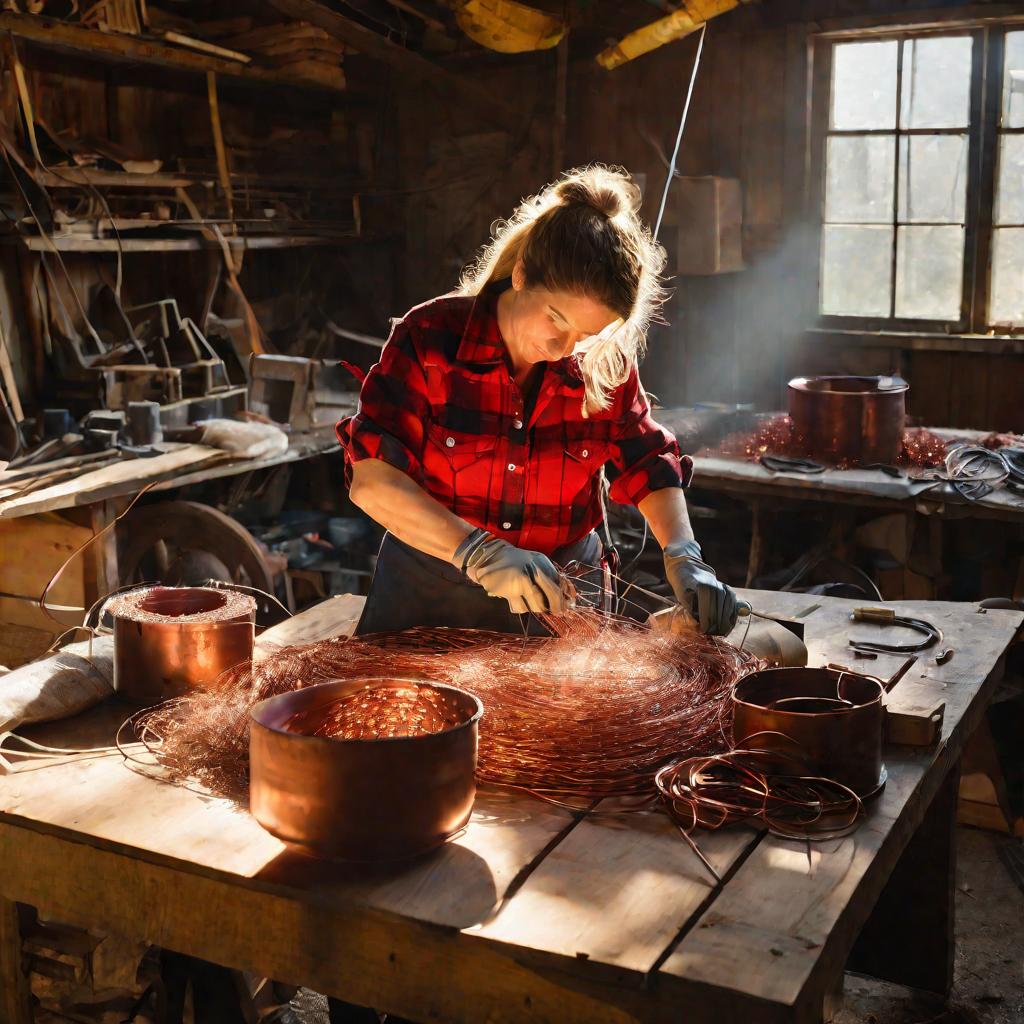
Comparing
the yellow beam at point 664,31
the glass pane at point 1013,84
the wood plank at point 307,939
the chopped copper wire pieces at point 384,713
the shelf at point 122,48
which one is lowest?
the wood plank at point 307,939

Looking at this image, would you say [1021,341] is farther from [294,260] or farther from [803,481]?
[294,260]

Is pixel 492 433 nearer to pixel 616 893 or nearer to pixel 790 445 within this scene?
pixel 616 893

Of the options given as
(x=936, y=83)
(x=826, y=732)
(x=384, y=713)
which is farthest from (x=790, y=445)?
(x=384, y=713)

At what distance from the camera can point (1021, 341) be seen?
6059mm

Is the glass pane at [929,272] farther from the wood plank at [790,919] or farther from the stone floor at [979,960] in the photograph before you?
the wood plank at [790,919]

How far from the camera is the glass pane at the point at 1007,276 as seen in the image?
6.16 meters

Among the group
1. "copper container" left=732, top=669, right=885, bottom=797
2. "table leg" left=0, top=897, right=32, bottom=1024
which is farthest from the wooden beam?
"copper container" left=732, top=669, right=885, bottom=797

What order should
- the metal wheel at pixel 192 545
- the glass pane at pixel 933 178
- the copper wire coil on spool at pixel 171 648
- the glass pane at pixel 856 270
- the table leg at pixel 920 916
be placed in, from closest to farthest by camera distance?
1. the copper wire coil on spool at pixel 171 648
2. the table leg at pixel 920 916
3. the metal wheel at pixel 192 545
4. the glass pane at pixel 933 178
5. the glass pane at pixel 856 270

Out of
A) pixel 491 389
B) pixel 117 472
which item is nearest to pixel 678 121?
pixel 117 472

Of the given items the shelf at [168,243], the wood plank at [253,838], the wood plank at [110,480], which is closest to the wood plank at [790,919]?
the wood plank at [253,838]

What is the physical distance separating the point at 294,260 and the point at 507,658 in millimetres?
5255

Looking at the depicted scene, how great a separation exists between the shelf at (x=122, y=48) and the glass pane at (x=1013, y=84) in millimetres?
3474

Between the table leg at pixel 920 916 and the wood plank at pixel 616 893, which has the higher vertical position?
the wood plank at pixel 616 893

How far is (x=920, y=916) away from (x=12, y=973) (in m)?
2.07
